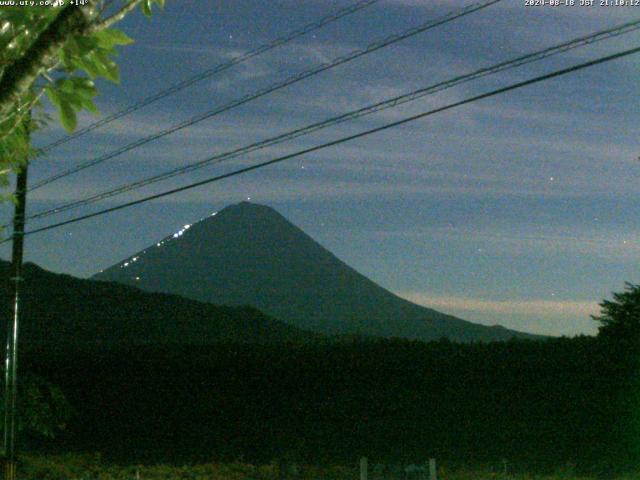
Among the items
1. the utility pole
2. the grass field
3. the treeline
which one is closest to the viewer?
the utility pole

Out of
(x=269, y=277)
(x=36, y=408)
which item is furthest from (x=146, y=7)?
(x=269, y=277)

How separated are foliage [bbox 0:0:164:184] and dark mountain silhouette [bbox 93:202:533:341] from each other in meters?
61.5

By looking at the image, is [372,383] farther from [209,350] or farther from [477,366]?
[209,350]

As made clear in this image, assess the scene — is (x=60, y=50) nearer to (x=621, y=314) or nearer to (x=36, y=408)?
(x=36, y=408)

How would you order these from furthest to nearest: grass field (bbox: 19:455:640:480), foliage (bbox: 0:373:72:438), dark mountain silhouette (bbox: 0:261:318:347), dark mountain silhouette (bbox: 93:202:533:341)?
dark mountain silhouette (bbox: 93:202:533:341) → dark mountain silhouette (bbox: 0:261:318:347) → foliage (bbox: 0:373:72:438) → grass field (bbox: 19:455:640:480)

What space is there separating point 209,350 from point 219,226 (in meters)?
83.9

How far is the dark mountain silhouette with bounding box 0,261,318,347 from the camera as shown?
134 feet

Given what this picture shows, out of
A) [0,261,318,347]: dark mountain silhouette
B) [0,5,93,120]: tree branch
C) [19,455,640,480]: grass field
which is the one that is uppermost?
[0,261,318,347]: dark mountain silhouette

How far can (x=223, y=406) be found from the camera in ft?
69.1

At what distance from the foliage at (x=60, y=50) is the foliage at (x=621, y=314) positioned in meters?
18.7

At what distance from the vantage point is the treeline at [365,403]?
17109mm

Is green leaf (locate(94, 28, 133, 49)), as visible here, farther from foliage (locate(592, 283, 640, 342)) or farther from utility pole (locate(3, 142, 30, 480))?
foliage (locate(592, 283, 640, 342))

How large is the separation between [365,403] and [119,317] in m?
26.2

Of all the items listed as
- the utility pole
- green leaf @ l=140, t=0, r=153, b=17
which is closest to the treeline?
the utility pole
